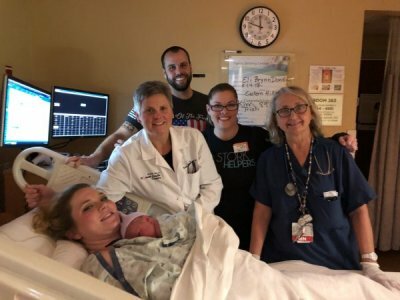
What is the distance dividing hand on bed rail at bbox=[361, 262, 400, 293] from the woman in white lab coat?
0.70 m

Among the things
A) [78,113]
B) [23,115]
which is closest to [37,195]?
[23,115]

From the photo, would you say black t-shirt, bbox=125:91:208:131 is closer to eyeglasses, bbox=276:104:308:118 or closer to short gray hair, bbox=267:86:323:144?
short gray hair, bbox=267:86:323:144

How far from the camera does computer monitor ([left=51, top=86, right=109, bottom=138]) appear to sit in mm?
2416

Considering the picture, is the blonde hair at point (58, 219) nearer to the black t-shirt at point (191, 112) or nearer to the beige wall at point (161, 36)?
the black t-shirt at point (191, 112)

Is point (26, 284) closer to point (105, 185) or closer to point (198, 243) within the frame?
point (198, 243)

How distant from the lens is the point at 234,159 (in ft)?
5.54

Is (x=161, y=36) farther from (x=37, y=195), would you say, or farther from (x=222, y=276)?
(x=222, y=276)

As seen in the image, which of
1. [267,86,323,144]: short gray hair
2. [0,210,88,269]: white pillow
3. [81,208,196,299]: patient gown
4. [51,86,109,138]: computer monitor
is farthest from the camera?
[51,86,109,138]: computer monitor

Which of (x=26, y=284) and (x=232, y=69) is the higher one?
(x=232, y=69)

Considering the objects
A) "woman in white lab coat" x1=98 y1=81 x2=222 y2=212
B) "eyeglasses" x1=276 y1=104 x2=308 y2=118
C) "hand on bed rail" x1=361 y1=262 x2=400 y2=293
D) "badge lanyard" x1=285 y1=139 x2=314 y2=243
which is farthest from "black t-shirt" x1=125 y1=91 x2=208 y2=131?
"hand on bed rail" x1=361 y1=262 x2=400 y2=293

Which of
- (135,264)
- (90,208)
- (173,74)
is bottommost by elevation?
(135,264)

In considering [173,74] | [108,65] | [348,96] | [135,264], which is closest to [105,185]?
[135,264]

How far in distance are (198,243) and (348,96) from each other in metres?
2.44

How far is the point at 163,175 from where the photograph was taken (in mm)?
1493
